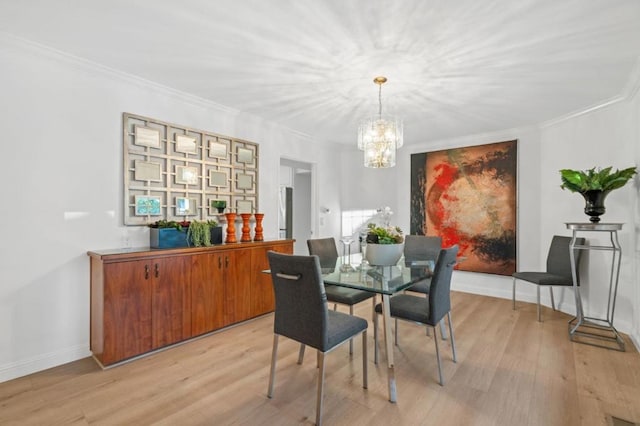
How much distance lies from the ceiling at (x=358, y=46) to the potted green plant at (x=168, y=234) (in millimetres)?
1320

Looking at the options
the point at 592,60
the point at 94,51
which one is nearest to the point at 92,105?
the point at 94,51

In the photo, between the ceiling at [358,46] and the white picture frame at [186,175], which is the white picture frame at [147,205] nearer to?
the white picture frame at [186,175]

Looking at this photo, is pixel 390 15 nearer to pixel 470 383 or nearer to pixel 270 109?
pixel 270 109

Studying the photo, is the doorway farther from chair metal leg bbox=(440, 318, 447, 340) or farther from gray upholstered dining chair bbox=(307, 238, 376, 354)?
chair metal leg bbox=(440, 318, 447, 340)

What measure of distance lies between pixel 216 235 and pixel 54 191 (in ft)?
4.37

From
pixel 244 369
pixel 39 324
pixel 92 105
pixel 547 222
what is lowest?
pixel 244 369

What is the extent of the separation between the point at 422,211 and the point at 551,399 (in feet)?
10.6

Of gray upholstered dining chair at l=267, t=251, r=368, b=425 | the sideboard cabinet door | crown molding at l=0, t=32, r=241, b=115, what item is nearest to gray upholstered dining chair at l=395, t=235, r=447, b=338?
gray upholstered dining chair at l=267, t=251, r=368, b=425

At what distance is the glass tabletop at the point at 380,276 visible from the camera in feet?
6.39

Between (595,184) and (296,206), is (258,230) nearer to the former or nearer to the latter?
(296,206)

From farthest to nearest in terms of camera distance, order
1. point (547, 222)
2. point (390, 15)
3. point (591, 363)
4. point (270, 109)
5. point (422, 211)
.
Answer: point (422, 211) < point (547, 222) < point (270, 109) < point (591, 363) < point (390, 15)

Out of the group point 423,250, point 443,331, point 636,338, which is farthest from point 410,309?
point 636,338

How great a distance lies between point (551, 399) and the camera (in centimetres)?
198

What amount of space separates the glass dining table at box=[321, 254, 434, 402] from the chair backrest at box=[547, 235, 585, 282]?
6.44 ft
